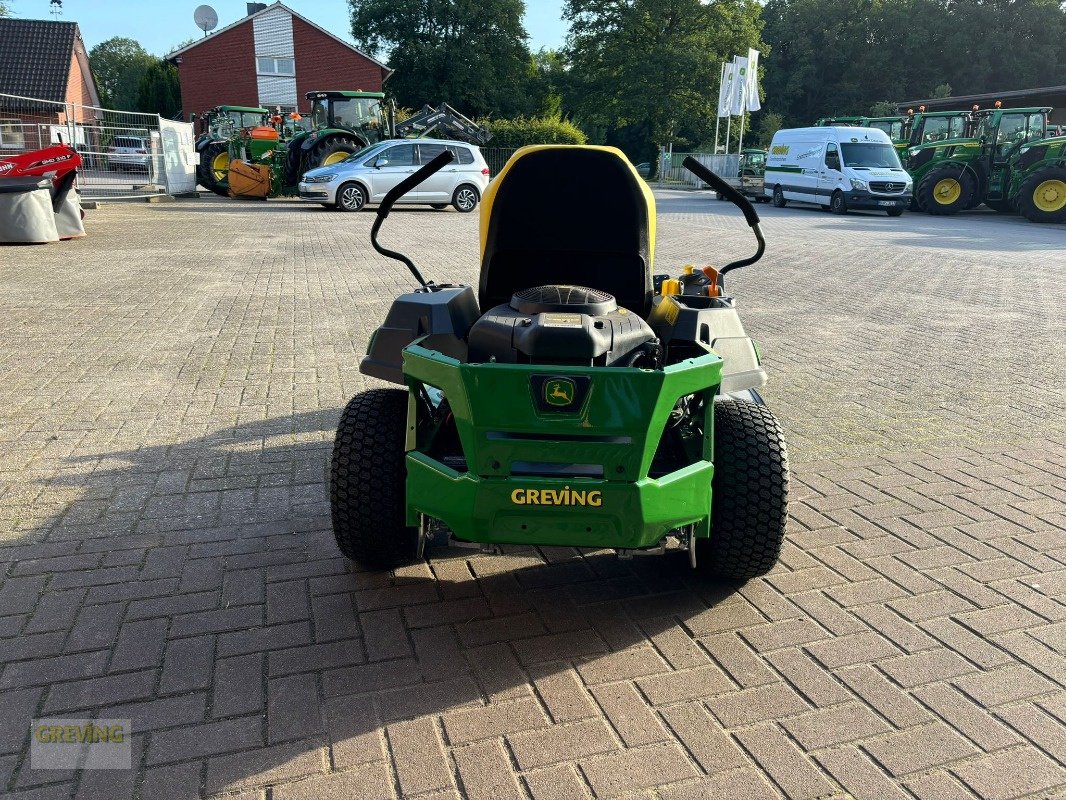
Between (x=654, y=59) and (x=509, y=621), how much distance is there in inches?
2123

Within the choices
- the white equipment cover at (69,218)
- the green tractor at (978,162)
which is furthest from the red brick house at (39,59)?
the green tractor at (978,162)

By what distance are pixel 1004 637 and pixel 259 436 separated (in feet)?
12.5

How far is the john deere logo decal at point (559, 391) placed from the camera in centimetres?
268

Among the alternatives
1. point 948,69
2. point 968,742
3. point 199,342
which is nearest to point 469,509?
point 968,742

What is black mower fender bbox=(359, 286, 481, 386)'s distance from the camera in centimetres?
333

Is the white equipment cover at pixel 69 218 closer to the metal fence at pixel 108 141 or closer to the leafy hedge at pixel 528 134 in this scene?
the metal fence at pixel 108 141

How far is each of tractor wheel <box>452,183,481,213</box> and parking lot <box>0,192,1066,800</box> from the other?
50.1 ft

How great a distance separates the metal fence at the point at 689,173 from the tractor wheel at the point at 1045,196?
42.2 feet

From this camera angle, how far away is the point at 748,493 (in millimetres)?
3072

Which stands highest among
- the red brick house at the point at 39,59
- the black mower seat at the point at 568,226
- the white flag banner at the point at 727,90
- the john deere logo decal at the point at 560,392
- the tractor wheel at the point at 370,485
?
the red brick house at the point at 39,59

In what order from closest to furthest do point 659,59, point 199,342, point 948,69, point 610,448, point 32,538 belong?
point 610,448
point 32,538
point 199,342
point 659,59
point 948,69

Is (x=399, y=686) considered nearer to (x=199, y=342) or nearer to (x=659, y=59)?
(x=199, y=342)

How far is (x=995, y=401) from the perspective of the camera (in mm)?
5883

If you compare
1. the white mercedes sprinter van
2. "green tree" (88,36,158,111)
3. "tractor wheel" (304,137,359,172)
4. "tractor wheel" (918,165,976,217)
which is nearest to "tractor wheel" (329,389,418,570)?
"tractor wheel" (304,137,359,172)
